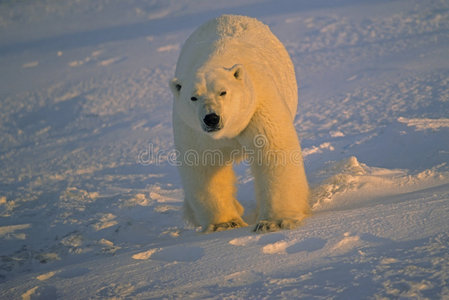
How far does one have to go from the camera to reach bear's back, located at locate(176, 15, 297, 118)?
135 inches

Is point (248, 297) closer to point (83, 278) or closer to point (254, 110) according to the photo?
point (83, 278)

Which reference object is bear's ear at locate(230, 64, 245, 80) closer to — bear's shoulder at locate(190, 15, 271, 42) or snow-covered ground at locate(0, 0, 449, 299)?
bear's shoulder at locate(190, 15, 271, 42)

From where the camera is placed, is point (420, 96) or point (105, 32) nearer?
point (420, 96)

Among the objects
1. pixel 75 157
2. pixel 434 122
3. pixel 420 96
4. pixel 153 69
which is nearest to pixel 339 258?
pixel 434 122

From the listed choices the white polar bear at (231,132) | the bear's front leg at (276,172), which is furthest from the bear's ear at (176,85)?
the bear's front leg at (276,172)

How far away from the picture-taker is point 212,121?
2.92 metres

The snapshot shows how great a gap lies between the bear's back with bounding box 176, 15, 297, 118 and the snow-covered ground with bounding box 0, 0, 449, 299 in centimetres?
102

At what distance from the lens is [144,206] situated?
4801 mm

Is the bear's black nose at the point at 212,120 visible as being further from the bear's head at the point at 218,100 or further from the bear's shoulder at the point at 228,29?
the bear's shoulder at the point at 228,29

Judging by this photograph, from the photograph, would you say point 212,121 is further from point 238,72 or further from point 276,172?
point 276,172

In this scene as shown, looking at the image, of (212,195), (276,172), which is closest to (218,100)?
(276,172)

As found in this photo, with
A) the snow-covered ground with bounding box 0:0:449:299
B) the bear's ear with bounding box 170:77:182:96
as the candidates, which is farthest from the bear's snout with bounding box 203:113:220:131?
the snow-covered ground with bounding box 0:0:449:299

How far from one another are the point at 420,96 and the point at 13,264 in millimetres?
5141

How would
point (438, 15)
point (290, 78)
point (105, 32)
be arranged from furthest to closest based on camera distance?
point (105, 32) < point (438, 15) < point (290, 78)
